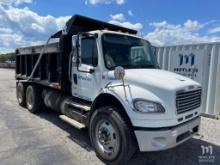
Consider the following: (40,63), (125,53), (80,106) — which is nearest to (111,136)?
(80,106)

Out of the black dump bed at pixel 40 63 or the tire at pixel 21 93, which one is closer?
the black dump bed at pixel 40 63

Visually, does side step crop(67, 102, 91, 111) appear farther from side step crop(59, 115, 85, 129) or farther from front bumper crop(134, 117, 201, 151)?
front bumper crop(134, 117, 201, 151)

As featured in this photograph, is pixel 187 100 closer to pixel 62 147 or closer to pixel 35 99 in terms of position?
pixel 62 147

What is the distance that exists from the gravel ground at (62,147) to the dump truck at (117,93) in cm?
44

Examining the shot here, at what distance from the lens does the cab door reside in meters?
4.86

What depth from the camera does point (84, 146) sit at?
5148 mm

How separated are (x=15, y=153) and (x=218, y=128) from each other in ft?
18.3

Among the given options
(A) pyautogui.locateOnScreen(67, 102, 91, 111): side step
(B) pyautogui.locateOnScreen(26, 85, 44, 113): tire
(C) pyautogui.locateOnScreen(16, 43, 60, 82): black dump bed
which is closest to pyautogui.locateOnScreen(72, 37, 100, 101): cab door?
(A) pyautogui.locateOnScreen(67, 102, 91, 111): side step

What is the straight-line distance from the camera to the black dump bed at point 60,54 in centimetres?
583

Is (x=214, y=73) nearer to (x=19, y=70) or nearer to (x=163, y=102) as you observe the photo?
(x=163, y=102)

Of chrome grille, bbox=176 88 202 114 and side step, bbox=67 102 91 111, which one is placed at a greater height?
chrome grille, bbox=176 88 202 114

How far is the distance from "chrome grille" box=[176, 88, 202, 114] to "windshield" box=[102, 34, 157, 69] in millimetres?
1206

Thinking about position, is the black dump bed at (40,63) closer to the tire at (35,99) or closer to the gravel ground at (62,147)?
the tire at (35,99)

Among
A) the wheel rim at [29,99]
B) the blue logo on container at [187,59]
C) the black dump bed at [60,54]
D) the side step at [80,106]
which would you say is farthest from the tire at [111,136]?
the blue logo on container at [187,59]
